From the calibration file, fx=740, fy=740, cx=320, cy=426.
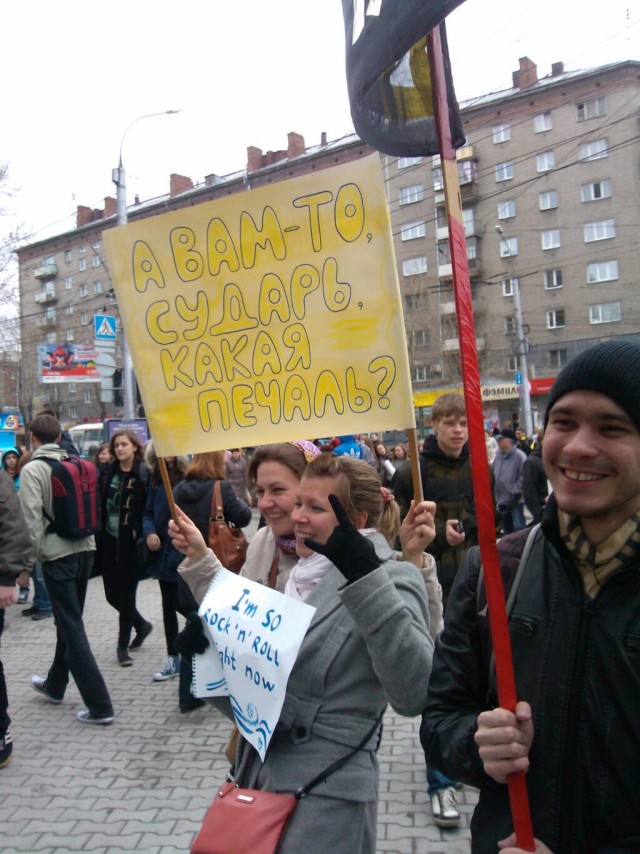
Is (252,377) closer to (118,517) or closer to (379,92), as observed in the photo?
(379,92)

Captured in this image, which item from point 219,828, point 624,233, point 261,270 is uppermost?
point 624,233

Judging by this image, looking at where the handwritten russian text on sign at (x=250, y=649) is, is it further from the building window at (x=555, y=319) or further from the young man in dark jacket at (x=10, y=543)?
the building window at (x=555, y=319)

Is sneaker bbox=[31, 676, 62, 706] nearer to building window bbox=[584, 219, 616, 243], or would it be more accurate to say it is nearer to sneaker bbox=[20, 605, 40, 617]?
sneaker bbox=[20, 605, 40, 617]

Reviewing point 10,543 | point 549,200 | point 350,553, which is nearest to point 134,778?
point 10,543

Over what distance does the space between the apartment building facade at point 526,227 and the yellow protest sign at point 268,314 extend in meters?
33.3

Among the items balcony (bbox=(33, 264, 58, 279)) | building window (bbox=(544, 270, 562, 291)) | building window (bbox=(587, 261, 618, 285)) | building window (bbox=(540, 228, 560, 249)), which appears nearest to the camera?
building window (bbox=(587, 261, 618, 285))

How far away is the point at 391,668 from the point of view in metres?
1.90

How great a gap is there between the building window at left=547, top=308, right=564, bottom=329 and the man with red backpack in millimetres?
37739

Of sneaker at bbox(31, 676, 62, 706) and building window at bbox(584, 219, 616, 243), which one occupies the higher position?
building window at bbox(584, 219, 616, 243)

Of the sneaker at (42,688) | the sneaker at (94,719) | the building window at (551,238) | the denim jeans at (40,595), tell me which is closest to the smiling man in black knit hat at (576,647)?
the sneaker at (94,719)

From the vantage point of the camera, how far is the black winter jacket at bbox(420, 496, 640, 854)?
1336mm

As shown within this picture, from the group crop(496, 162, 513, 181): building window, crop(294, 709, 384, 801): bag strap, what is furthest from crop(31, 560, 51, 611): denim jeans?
crop(496, 162, 513, 181): building window

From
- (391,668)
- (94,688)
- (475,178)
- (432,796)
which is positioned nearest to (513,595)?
(391,668)

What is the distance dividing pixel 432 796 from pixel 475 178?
4124cm
